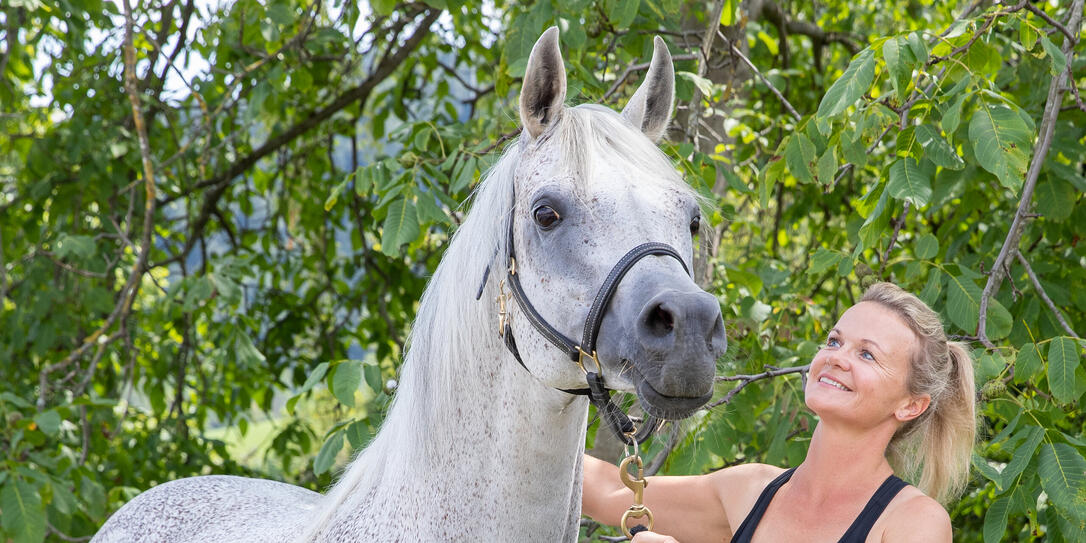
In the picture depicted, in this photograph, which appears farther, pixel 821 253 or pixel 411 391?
pixel 821 253

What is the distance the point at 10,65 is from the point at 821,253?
4463 mm

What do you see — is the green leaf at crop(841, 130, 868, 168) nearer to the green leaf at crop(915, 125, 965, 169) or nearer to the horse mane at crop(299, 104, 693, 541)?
the green leaf at crop(915, 125, 965, 169)

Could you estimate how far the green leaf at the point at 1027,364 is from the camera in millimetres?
2145

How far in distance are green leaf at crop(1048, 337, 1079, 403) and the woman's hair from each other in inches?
9.5

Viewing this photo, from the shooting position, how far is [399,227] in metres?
2.74

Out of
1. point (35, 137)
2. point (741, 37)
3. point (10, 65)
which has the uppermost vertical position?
point (10, 65)

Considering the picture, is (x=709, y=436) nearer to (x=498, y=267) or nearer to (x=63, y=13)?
(x=498, y=267)

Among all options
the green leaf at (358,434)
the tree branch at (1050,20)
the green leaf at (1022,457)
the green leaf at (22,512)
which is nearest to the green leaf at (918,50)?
the tree branch at (1050,20)

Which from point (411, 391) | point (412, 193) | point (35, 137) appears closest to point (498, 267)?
point (411, 391)

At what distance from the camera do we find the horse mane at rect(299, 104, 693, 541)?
5.44 ft

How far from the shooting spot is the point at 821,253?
2.62 metres

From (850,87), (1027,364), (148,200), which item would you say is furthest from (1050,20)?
(148,200)

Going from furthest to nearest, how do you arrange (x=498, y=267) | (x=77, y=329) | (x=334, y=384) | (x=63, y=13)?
1. (x=77, y=329)
2. (x=63, y=13)
3. (x=334, y=384)
4. (x=498, y=267)

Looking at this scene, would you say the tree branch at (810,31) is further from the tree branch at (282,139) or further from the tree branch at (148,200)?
the tree branch at (148,200)
